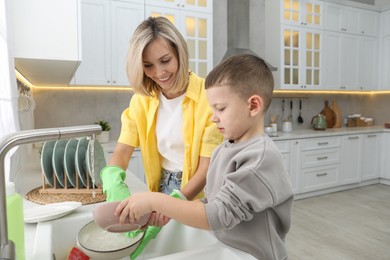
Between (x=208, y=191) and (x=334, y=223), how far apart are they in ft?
8.84

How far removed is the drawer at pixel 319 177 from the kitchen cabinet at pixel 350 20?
1890 millimetres

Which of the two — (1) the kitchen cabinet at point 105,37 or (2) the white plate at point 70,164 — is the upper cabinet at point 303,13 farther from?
(2) the white plate at point 70,164

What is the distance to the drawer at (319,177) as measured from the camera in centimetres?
390

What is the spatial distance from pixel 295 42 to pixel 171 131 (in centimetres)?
328

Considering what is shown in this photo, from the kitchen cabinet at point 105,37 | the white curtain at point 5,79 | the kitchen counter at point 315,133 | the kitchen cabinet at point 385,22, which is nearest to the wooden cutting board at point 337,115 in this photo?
the kitchen counter at point 315,133

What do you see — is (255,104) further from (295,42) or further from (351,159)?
(351,159)

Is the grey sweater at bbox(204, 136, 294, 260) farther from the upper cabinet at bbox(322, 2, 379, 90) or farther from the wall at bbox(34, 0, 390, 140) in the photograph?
the upper cabinet at bbox(322, 2, 379, 90)

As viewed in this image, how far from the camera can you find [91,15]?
2.81m

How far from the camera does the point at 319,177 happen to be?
4.00 meters

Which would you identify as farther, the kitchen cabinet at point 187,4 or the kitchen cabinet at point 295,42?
the kitchen cabinet at point 295,42

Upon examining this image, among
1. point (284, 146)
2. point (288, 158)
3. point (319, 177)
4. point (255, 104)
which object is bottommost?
point (319, 177)

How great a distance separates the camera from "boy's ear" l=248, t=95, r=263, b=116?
0.74 m

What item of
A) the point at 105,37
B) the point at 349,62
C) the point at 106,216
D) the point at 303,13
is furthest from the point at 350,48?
the point at 106,216

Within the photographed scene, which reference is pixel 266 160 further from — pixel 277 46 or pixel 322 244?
pixel 277 46
